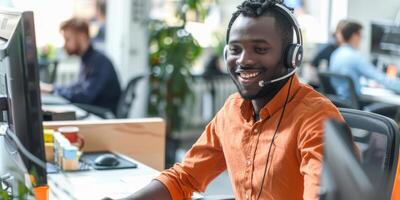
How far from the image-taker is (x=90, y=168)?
85.4 inches

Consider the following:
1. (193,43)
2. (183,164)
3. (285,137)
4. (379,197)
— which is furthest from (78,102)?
(379,197)

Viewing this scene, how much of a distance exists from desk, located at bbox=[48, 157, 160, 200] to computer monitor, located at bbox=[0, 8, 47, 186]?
15.7 inches

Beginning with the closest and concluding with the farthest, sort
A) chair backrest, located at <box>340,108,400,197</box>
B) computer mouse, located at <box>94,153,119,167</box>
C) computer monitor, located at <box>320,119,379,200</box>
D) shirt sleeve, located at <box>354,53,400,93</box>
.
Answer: computer monitor, located at <box>320,119,379,200</box>, chair backrest, located at <box>340,108,400,197</box>, computer mouse, located at <box>94,153,119,167</box>, shirt sleeve, located at <box>354,53,400,93</box>

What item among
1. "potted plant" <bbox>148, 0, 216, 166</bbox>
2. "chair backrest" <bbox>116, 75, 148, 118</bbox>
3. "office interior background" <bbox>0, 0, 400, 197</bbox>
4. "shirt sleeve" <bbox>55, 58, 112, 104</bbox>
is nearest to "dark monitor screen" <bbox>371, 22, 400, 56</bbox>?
"office interior background" <bbox>0, 0, 400, 197</bbox>

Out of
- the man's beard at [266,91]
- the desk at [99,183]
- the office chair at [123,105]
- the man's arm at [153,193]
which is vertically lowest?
the office chair at [123,105]

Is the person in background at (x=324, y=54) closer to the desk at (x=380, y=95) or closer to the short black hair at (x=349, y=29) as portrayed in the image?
the short black hair at (x=349, y=29)

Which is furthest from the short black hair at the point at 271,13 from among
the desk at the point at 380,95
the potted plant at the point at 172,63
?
the potted plant at the point at 172,63

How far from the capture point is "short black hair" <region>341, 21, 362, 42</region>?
491 cm

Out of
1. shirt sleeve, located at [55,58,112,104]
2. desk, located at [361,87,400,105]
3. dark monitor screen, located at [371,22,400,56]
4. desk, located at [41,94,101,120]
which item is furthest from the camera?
dark monitor screen, located at [371,22,400,56]

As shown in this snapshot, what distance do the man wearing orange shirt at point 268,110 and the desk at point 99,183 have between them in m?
0.26

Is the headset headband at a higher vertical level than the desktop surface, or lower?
higher

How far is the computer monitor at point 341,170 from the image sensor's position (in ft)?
2.62

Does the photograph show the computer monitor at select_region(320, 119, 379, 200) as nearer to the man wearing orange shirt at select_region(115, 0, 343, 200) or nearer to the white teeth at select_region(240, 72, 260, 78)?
the man wearing orange shirt at select_region(115, 0, 343, 200)

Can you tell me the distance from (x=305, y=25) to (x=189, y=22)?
1.74 meters
